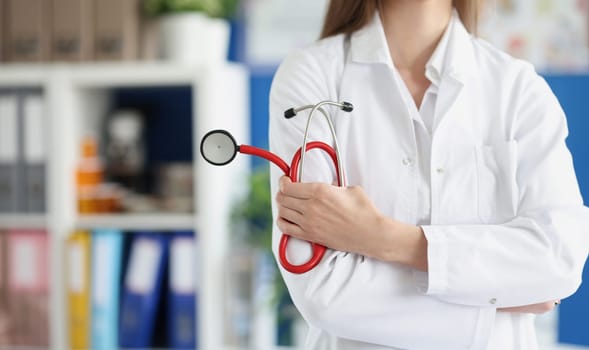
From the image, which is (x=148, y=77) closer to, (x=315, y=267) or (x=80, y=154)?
(x=80, y=154)

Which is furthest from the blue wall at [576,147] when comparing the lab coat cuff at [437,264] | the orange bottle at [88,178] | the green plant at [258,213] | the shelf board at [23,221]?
the shelf board at [23,221]

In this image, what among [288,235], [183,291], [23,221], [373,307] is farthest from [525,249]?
[23,221]

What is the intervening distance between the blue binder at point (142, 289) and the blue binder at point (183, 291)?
41 mm

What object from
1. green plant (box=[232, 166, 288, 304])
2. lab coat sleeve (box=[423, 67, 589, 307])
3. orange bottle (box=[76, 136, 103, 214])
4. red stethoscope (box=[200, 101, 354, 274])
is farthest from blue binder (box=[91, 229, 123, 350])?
lab coat sleeve (box=[423, 67, 589, 307])

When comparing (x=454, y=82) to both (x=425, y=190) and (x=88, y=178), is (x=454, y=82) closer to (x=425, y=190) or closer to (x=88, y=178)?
(x=425, y=190)

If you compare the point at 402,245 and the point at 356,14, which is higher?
the point at 356,14

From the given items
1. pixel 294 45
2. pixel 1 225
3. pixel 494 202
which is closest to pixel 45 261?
pixel 1 225

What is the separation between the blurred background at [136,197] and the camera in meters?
2.22

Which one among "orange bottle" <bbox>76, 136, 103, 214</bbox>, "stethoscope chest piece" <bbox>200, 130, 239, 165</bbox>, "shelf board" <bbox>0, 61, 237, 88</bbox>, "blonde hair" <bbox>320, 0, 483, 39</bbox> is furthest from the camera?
"orange bottle" <bbox>76, 136, 103, 214</bbox>

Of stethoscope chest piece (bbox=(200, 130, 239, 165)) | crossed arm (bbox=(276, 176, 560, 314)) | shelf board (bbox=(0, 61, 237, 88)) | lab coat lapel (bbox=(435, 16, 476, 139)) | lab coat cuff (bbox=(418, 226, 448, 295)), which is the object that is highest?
shelf board (bbox=(0, 61, 237, 88))

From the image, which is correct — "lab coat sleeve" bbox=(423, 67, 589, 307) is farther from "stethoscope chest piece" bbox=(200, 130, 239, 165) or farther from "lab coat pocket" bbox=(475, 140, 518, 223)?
"stethoscope chest piece" bbox=(200, 130, 239, 165)

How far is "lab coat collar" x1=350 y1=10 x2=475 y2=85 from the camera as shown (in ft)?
3.98

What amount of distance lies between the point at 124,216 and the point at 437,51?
1.33m

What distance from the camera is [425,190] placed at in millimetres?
1177
